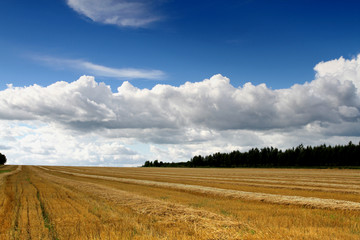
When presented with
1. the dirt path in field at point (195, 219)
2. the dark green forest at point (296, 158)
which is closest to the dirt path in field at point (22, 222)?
the dirt path in field at point (195, 219)

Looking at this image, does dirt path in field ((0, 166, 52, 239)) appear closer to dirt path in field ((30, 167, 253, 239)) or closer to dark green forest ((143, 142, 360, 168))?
dirt path in field ((30, 167, 253, 239))

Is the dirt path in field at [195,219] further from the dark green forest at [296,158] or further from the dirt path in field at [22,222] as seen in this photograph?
the dark green forest at [296,158]

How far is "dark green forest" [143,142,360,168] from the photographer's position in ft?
375

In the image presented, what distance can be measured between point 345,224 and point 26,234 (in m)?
13.1

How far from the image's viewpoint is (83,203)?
17.8 m

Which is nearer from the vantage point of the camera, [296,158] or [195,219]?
[195,219]

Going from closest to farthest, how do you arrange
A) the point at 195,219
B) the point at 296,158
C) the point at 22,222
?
the point at 22,222 → the point at 195,219 → the point at 296,158

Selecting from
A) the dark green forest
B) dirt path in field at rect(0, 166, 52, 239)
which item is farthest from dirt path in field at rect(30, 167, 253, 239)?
the dark green forest

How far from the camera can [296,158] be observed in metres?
130

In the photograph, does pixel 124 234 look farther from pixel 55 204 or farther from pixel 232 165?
pixel 232 165

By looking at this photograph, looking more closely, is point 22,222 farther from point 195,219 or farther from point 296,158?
point 296,158

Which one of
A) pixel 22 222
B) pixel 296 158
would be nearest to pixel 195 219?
pixel 22 222

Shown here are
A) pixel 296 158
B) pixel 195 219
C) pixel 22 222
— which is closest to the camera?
pixel 22 222

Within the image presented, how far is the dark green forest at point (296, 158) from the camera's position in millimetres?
114369
